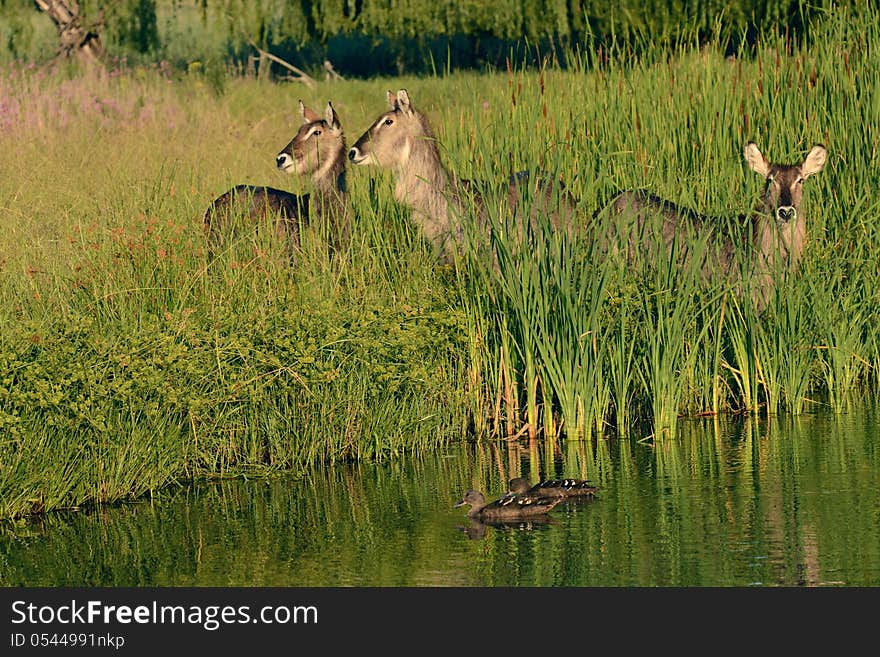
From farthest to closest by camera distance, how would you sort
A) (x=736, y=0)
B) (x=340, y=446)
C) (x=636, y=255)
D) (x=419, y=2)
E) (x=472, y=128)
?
(x=419, y=2), (x=736, y=0), (x=472, y=128), (x=636, y=255), (x=340, y=446)

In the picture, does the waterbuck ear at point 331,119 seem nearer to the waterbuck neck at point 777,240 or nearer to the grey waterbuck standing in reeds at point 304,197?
the grey waterbuck standing in reeds at point 304,197

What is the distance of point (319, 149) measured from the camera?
45.5 ft

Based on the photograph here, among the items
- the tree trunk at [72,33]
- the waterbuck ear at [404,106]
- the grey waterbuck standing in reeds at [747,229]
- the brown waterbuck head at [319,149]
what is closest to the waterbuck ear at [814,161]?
the grey waterbuck standing in reeds at [747,229]

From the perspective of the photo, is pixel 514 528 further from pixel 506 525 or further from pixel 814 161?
pixel 814 161

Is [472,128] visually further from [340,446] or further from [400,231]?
[340,446]

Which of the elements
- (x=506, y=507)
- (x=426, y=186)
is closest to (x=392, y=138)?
(x=426, y=186)

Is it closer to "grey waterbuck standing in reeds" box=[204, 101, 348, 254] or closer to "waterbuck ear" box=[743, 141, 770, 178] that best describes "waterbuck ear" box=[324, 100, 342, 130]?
"grey waterbuck standing in reeds" box=[204, 101, 348, 254]

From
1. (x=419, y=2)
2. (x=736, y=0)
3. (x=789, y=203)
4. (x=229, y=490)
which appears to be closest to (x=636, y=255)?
(x=789, y=203)

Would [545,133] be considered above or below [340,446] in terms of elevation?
above

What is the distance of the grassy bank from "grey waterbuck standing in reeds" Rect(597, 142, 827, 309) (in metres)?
0.19

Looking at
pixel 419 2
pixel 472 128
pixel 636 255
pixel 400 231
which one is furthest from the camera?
pixel 419 2

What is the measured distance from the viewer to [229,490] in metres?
9.96

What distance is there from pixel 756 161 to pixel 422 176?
279 centimetres

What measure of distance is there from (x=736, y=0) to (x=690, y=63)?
558 inches
